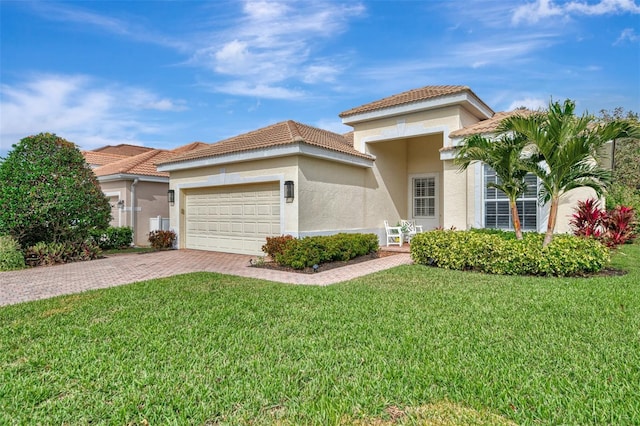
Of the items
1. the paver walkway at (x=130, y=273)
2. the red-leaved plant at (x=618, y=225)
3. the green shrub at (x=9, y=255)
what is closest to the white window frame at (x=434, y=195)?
the paver walkway at (x=130, y=273)

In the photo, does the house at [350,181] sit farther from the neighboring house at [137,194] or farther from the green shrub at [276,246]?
the neighboring house at [137,194]

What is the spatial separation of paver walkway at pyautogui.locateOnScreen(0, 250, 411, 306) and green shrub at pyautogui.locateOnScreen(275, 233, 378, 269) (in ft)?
1.71

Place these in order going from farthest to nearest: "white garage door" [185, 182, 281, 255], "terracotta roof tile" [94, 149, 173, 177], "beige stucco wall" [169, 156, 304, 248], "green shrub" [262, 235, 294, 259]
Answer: "terracotta roof tile" [94, 149, 173, 177] → "white garage door" [185, 182, 281, 255] → "beige stucco wall" [169, 156, 304, 248] → "green shrub" [262, 235, 294, 259]

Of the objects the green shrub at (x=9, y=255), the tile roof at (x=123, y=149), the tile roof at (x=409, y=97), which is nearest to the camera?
the green shrub at (x=9, y=255)

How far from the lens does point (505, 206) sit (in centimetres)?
1227

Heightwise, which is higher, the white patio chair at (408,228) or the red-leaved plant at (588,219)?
the red-leaved plant at (588,219)

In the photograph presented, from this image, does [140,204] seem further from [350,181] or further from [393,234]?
[393,234]

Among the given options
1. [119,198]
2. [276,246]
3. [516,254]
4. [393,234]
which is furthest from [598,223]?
[119,198]

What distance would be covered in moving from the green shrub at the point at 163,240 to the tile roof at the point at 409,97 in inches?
357

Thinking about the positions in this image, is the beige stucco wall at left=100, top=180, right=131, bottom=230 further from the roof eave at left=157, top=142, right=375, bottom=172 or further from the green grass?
the green grass

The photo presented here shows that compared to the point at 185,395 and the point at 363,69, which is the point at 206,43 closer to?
the point at 363,69

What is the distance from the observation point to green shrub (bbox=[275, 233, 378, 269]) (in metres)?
9.84

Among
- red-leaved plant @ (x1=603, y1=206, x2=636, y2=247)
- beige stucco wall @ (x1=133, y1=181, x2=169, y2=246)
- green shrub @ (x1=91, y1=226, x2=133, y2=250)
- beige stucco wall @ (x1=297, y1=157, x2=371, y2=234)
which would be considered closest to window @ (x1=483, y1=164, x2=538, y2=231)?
red-leaved plant @ (x1=603, y1=206, x2=636, y2=247)

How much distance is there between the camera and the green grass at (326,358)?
114 inches
